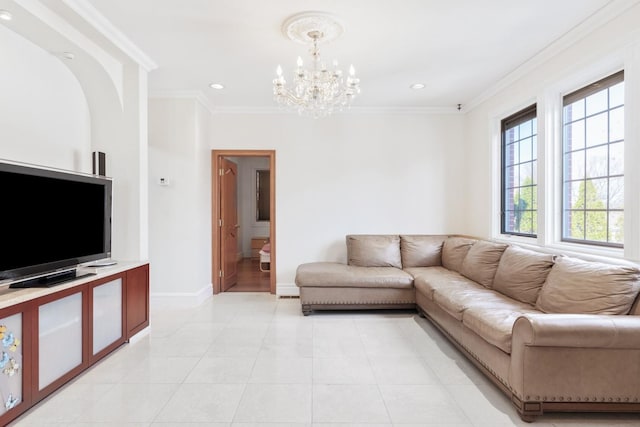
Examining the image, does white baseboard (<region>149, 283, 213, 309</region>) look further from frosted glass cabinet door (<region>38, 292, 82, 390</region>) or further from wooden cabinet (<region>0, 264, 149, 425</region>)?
frosted glass cabinet door (<region>38, 292, 82, 390</region>)

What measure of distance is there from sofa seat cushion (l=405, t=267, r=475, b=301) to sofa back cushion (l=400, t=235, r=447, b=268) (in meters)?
0.18

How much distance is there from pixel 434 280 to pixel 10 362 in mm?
3386

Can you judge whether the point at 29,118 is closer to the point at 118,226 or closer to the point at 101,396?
the point at 118,226

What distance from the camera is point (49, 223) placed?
2.30 meters

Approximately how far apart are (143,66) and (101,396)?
2.86 metres

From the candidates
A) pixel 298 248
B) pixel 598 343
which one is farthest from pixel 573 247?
pixel 298 248

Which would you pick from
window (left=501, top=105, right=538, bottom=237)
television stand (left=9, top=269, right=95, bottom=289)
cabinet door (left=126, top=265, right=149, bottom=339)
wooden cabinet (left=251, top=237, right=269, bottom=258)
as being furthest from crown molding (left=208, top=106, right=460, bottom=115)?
wooden cabinet (left=251, top=237, right=269, bottom=258)

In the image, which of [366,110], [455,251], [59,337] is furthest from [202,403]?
[366,110]

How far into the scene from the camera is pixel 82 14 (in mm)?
2412

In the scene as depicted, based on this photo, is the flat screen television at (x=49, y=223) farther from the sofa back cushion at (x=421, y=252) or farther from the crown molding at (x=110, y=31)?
the sofa back cushion at (x=421, y=252)

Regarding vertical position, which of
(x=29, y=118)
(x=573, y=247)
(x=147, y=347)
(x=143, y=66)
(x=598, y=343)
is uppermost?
(x=143, y=66)

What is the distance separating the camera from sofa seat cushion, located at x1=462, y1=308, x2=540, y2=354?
2121 mm

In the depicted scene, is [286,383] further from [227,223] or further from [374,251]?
[227,223]

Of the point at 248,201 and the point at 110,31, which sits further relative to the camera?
the point at 248,201
